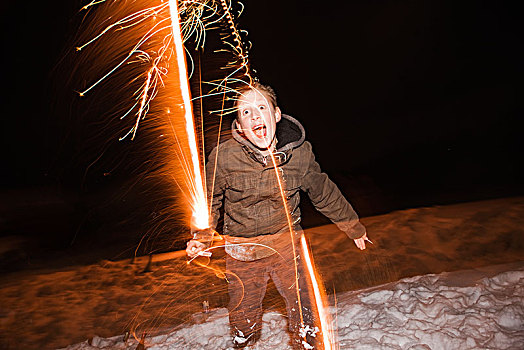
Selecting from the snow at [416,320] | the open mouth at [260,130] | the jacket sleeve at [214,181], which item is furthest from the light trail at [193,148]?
the snow at [416,320]

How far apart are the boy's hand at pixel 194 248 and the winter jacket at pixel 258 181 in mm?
162

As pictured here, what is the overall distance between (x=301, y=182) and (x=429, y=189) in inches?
175

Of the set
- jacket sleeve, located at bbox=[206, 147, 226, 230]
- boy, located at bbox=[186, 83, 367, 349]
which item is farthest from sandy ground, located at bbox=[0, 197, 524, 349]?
jacket sleeve, located at bbox=[206, 147, 226, 230]

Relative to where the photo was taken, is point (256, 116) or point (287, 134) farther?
point (287, 134)

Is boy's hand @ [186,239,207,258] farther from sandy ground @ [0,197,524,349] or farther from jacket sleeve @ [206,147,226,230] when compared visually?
sandy ground @ [0,197,524,349]

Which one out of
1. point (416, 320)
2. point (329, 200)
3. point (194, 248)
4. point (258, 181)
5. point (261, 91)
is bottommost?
point (416, 320)

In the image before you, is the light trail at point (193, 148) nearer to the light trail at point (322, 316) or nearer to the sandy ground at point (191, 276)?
the light trail at point (322, 316)

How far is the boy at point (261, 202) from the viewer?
2035mm

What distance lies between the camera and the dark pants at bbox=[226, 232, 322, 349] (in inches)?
83.0

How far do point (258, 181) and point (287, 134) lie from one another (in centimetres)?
34

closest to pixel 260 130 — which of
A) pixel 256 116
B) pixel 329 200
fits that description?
pixel 256 116

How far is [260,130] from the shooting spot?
2.00 m

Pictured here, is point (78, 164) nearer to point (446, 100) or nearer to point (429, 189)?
point (429, 189)

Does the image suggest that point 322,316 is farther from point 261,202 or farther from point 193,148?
point 193,148
